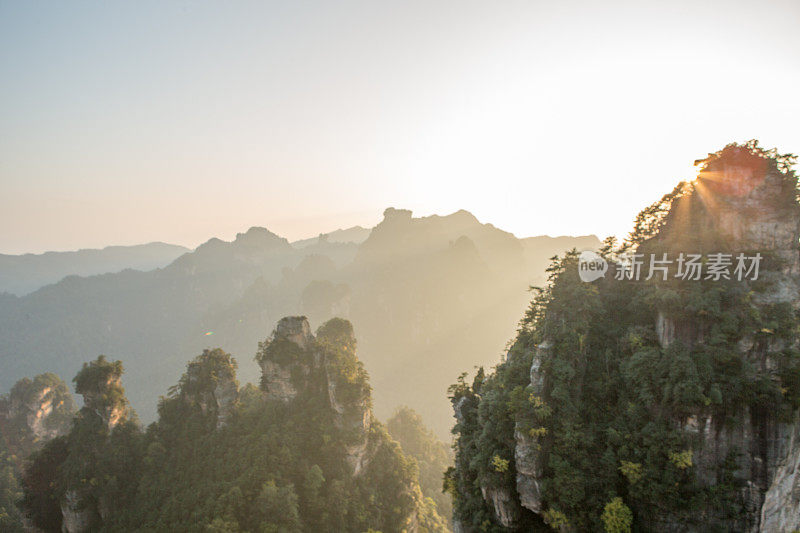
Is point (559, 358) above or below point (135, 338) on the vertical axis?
above

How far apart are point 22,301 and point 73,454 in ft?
456

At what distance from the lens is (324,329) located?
38.0m

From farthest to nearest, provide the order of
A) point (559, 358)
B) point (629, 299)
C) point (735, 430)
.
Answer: point (629, 299) → point (559, 358) → point (735, 430)

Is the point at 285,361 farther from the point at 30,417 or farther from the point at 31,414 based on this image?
the point at 30,417

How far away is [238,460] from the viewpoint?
82.9 ft

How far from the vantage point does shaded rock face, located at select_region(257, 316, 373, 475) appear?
28891 millimetres

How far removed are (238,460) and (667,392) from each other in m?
30.1

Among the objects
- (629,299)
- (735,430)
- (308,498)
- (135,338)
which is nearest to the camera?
(735,430)

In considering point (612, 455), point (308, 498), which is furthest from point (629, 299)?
point (308, 498)

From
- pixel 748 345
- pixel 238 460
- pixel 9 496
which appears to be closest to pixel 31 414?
pixel 9 496

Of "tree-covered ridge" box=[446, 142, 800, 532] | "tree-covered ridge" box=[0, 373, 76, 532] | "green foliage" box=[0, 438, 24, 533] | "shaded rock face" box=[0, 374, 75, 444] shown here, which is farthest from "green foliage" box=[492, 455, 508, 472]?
"shaded rock face" box=[0, 374, 75, 444]

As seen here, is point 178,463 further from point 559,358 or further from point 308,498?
point 559,358

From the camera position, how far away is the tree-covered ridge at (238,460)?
2314cm

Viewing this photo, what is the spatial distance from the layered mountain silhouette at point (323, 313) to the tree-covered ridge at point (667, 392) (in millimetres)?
62332
